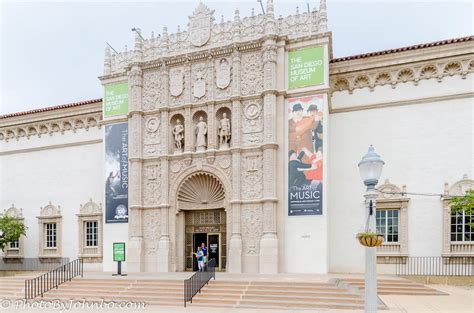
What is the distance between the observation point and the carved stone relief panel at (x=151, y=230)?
22.1 m

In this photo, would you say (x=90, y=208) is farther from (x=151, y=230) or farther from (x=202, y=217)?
(x=202, y=217)

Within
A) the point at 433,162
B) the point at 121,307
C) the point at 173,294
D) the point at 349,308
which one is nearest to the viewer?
the point at 349,308

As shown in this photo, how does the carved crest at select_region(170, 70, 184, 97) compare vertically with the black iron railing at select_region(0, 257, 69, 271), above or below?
above

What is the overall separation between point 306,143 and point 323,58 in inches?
147

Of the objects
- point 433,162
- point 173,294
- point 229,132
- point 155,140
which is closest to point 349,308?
point 173,294

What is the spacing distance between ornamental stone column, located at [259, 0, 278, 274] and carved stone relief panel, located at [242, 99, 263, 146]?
39 centimetres

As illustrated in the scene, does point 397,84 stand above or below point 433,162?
above

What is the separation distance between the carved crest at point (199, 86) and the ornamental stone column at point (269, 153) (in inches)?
123

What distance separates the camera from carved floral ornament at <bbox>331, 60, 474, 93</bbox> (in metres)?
19.5

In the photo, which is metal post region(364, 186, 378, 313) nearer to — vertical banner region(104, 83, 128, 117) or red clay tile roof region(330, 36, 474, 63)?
red clay tile roof region(330, 36, 474, 63)

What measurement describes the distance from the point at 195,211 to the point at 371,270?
16.3m

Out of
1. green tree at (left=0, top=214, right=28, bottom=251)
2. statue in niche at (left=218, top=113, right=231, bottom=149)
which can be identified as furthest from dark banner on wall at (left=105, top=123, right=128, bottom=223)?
green tree at (left=0, top=214, right=28, bottom=251)

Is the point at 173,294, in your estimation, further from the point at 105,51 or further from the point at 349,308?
the point at 105,51

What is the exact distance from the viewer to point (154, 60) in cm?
2292
